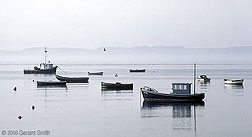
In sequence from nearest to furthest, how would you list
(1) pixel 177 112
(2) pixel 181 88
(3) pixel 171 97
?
(1) pixel 177 112 < (3) pixel 171 97 < (2) pixel 181 88

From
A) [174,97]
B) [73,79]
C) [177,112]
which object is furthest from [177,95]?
[73,79]

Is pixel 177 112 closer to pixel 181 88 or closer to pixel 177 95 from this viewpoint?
pixel 177 95

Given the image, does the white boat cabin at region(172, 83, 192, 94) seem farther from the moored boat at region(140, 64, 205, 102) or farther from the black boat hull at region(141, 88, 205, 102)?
the black boat hull at region(141, 88, 205, 102)

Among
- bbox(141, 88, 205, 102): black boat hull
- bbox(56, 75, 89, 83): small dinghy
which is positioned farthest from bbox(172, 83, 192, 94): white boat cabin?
bbox(56, 75, 89, 83): small dinghy

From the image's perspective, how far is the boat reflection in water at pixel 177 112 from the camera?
51.5 meters

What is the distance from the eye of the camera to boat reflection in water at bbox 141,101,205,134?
2028 inches

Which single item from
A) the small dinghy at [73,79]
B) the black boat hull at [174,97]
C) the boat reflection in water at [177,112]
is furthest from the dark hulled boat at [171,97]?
the small dinghy at [73,79]

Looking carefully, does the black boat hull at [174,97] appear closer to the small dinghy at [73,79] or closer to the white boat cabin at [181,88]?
the white boat cabin at [181,88]

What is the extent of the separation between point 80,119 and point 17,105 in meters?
18.8

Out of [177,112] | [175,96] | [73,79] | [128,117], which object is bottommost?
[128,117]

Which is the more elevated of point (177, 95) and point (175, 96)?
point (177, 95)

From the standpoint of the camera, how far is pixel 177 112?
204 ft

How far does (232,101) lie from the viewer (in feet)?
251

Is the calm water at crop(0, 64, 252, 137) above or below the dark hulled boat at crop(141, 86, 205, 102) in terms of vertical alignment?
below
